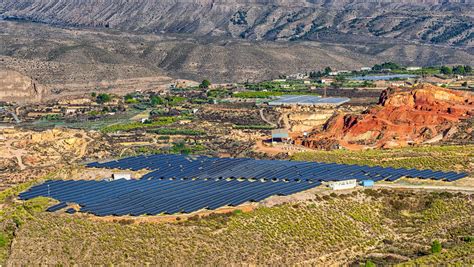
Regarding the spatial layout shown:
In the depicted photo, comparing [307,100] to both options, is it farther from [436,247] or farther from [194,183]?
[436,247]

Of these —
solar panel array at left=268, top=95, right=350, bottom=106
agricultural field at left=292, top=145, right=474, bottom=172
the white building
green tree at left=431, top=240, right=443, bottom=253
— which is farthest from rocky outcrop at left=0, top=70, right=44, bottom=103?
green tree at left=431, top=240, right=443, bottom=253


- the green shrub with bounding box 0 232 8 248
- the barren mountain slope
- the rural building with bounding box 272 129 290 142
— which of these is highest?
the green shrub with bounding box 0 232 8 248

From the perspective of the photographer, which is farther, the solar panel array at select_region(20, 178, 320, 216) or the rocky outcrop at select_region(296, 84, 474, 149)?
the rocky outcrop at select_region(296, 84, 474, 149)

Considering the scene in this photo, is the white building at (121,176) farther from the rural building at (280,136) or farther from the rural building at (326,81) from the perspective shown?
the rural building at (326,81)

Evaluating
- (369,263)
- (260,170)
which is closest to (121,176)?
(260,170)

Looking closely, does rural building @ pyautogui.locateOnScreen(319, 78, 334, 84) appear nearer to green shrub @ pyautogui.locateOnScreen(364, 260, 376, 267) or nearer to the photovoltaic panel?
the photovoltaic panel
